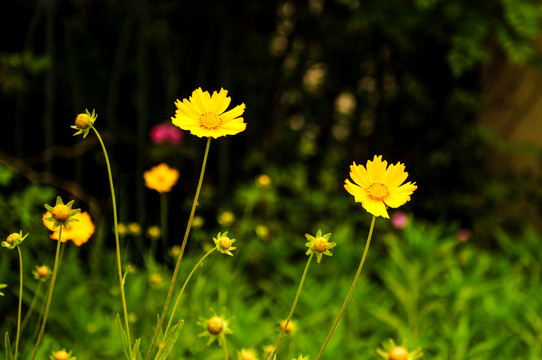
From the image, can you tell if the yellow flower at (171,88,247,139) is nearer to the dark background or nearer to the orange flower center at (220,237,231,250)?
the orange flower center at (220,237,231,250)

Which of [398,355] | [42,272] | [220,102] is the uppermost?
[220,102]

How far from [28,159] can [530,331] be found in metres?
1.78

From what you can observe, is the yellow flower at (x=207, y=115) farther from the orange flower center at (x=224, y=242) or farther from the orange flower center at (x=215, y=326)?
the orange flower center at (x=215, y=326)

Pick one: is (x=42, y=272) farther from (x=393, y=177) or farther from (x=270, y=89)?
(x=270, y=89)

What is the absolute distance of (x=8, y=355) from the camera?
833 mm

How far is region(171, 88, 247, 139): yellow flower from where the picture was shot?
0.72 m

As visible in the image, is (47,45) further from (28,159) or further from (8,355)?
(8,355)

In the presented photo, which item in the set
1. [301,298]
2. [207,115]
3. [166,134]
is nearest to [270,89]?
[166,134]

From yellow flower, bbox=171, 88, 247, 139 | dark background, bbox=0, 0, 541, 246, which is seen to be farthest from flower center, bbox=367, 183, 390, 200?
dark background, bbox=0, 0, 541, 246

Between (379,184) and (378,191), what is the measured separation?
1 cm

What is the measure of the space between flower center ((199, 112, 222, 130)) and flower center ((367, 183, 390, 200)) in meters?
0.21

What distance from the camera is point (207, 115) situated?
731 millimetres

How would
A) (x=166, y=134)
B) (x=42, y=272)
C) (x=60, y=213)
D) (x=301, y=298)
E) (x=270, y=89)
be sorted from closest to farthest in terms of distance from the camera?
(x=60, y=213), (x=42, y=272), (x=301, y=298), (x=166, y=134), (x=270, y=89)

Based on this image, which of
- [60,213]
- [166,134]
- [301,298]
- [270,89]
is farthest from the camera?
[270,89]
